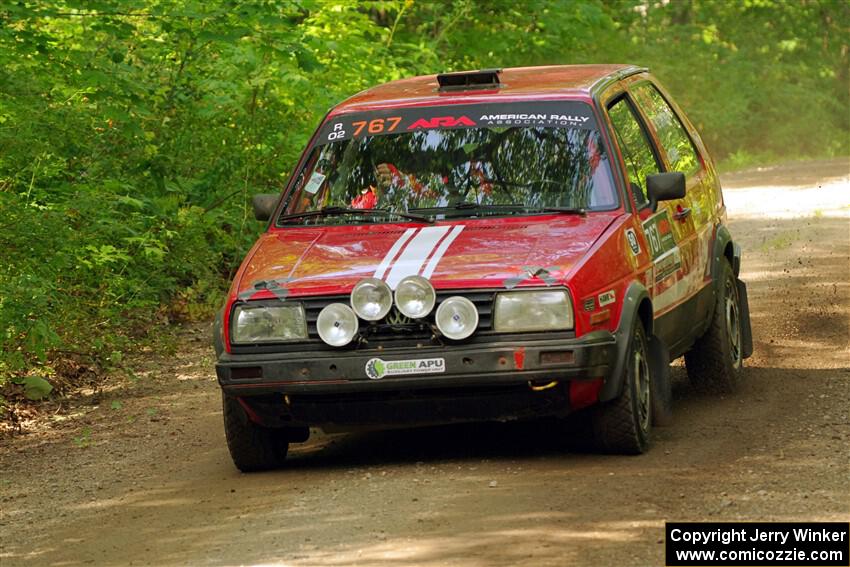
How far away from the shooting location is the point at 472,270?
6.91 m

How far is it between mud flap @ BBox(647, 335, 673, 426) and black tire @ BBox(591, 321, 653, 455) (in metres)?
0.28

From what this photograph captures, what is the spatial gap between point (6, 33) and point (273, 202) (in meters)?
3.46

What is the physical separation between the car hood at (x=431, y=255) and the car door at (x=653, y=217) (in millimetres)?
397

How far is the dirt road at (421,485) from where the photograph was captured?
588cm

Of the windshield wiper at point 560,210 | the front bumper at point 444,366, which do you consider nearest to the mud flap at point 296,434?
the front bumper at point 444,366

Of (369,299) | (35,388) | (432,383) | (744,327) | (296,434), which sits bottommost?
(35,388)

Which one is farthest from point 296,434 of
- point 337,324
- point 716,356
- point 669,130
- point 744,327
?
point 744,327

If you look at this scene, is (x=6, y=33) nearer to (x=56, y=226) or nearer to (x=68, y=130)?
(x=68, y=130)

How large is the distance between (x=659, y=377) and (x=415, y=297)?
1.52 metres

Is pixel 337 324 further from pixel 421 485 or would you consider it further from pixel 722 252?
pixel 722 252

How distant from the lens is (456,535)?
5.88 m

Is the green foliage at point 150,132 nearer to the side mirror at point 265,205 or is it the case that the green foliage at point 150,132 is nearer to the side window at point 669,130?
the side mirror at point 265,205

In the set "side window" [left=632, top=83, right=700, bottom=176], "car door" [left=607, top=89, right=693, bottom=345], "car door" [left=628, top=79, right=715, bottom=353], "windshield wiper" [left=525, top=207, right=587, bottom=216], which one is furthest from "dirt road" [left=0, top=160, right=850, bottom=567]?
"side window" [left=632, top=83, right=700, bottom=176]

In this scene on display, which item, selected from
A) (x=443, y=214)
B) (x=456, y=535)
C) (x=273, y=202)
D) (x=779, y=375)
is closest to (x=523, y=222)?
(x=443, y=214)
